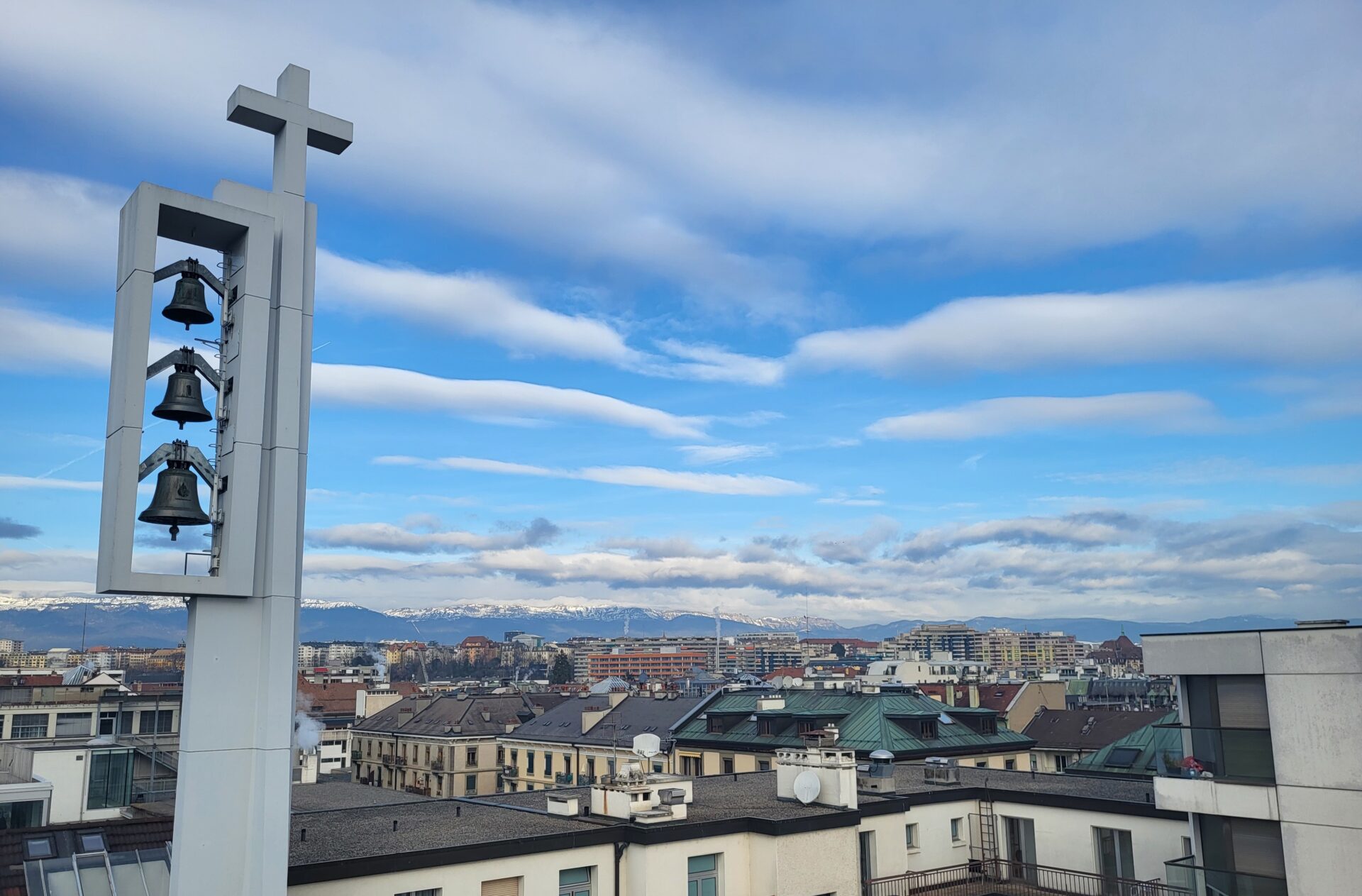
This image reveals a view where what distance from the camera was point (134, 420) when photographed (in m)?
16.0

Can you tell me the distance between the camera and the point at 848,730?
2368 inches

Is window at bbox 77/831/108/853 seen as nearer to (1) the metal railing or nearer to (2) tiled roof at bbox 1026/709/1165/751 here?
(1) the metal railing

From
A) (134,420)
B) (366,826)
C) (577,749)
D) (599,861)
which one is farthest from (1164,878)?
(577,749)

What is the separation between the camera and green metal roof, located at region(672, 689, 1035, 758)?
57.3 meters

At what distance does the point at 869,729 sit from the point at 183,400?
48.9 m

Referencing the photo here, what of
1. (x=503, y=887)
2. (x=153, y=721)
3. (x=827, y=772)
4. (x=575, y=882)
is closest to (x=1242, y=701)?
(x=827, y=772)

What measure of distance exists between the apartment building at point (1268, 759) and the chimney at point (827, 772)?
8.25 metres

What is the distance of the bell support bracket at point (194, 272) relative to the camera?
687 inches

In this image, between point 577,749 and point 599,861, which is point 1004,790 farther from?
point 577,749

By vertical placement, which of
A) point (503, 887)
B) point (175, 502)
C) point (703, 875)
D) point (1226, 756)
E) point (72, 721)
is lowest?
point (703, 875)

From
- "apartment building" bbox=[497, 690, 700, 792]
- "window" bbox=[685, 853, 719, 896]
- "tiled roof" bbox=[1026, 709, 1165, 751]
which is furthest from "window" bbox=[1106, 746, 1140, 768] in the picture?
"apartment building" bbox=[497, 690, 700, 792]

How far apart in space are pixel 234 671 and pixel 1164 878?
26.6 m

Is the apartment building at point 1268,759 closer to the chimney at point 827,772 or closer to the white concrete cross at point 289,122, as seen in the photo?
the chimney at point 827,772

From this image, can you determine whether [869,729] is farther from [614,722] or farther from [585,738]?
[585,738]
